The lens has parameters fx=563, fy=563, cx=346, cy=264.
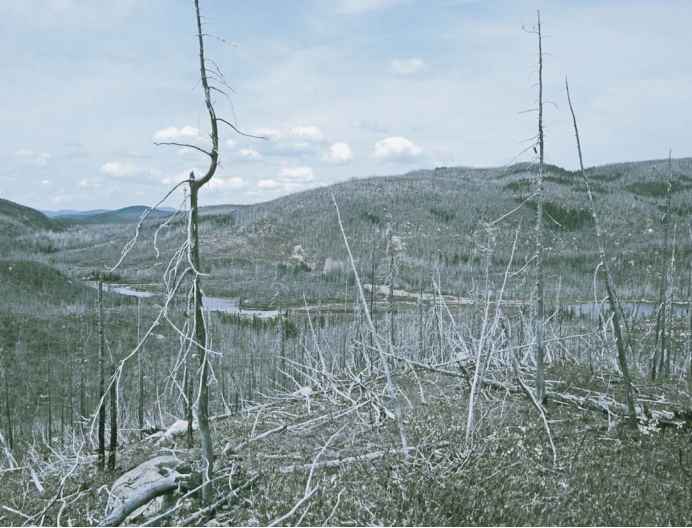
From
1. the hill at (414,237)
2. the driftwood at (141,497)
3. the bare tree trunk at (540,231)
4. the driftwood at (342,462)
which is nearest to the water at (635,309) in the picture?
the hill at (414,237)

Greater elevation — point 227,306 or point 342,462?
point 342,462

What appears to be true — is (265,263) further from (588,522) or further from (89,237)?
(588,522)

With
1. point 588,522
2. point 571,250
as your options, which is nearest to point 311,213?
point 571,250

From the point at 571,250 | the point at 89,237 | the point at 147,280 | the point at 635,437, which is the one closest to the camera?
the point at 635,437

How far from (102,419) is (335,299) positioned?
152ft

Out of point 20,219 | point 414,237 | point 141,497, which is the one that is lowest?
point 141,497

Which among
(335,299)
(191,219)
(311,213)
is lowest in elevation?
→ (335,299)

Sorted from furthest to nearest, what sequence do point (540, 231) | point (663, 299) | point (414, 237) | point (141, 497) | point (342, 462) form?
point (414, 237) → point (663, 299) → point (540, 231) → point (342, 462) → point (141, 497)

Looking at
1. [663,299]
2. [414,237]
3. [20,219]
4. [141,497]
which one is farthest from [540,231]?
[20,219]

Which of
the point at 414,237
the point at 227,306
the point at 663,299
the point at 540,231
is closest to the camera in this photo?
the point at 540,231

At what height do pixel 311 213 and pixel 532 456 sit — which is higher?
pixel 311 213

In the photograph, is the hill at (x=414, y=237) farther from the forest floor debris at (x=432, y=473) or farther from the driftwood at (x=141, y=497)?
the driftwood at (x=141, y=497)

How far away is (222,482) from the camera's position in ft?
21.7

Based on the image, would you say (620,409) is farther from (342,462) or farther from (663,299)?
(663,299)
